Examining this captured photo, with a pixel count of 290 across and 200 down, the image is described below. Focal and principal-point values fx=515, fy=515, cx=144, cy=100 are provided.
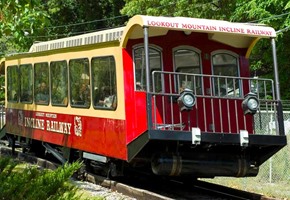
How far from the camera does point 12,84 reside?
15.1 m

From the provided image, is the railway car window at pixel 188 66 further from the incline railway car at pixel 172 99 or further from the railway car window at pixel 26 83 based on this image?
the railway car window at pixel 26 83

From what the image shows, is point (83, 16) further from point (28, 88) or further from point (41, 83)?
point (41, 83)

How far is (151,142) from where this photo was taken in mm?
8211

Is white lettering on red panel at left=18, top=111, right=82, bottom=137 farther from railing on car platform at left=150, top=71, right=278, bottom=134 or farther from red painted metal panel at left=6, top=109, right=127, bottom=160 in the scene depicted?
railing on car platform at left=150, top=71, right=278, bottom=134

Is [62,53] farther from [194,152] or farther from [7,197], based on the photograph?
[7,197]

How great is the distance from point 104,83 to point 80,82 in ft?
3.81

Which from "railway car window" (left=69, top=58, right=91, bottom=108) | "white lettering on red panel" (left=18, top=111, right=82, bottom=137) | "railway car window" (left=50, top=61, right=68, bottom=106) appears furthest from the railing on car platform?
"railway car window" (left=50, top=61, right=68, bottom=106)

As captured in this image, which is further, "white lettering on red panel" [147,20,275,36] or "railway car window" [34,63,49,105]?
"railway car window" [34,63,49,105]

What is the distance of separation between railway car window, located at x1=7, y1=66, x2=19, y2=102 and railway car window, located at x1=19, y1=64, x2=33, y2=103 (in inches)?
16.4

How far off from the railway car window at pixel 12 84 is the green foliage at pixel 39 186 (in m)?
11.1

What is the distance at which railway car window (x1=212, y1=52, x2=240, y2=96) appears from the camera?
942 cm

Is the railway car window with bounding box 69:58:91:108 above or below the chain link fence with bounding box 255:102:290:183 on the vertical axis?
above

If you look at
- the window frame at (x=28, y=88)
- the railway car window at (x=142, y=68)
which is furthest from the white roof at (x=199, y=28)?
the window frame at (x=28, y=88)

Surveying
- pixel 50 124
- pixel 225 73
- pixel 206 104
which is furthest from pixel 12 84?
pixel 206 104
